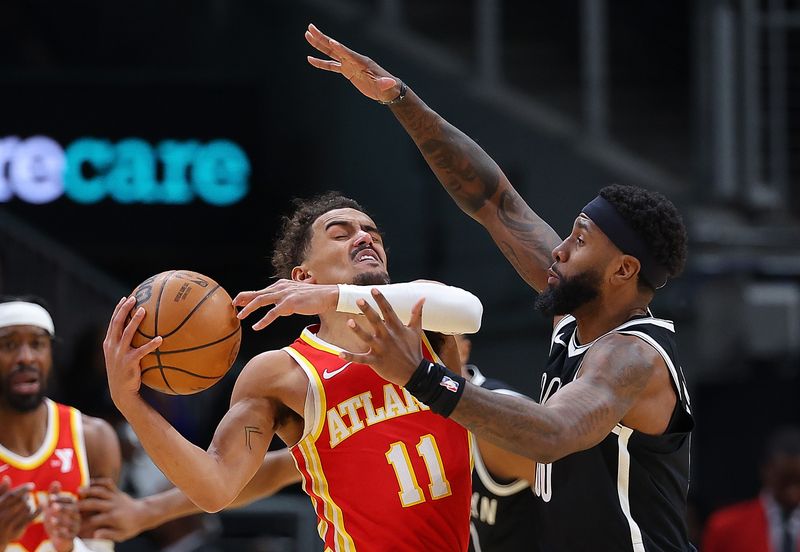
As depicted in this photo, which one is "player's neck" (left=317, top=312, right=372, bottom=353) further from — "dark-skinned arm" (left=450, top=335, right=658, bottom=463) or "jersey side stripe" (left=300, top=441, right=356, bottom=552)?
"dark-skinned arm" (left=450, top=335, right=658, bottom=463)

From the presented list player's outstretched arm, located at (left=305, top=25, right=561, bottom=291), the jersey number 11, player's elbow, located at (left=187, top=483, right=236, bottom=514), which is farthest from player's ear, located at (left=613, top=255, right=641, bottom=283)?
player's elbow, located at (left=187, top=483, right=236, bottom=514)

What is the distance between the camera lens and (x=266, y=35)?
46.2ft

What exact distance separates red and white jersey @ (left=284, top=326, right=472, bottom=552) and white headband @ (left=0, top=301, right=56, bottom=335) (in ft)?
6.74

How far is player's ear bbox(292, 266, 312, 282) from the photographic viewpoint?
546cm

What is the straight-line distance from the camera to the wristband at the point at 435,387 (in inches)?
164

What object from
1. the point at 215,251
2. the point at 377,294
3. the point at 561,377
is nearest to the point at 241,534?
the point at 215,251

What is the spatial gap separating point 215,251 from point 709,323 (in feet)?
14.5

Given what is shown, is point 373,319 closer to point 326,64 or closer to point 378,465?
point 378,465

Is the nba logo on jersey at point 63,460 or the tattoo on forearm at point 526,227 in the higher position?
the tattoo on forearm at point 526,227

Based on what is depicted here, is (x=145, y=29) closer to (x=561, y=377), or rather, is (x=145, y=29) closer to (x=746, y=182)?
(x=746, y=182)

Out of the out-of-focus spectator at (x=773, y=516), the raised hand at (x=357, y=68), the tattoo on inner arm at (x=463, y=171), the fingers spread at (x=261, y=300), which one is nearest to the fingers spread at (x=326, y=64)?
the raised hand at (x=357, y=68)

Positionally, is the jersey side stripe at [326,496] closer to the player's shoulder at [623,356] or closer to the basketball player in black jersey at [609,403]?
the basketball player in black jersey at [609,403]

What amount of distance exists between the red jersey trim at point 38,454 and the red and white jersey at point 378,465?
1.93 meters

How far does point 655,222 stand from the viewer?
497 cm
